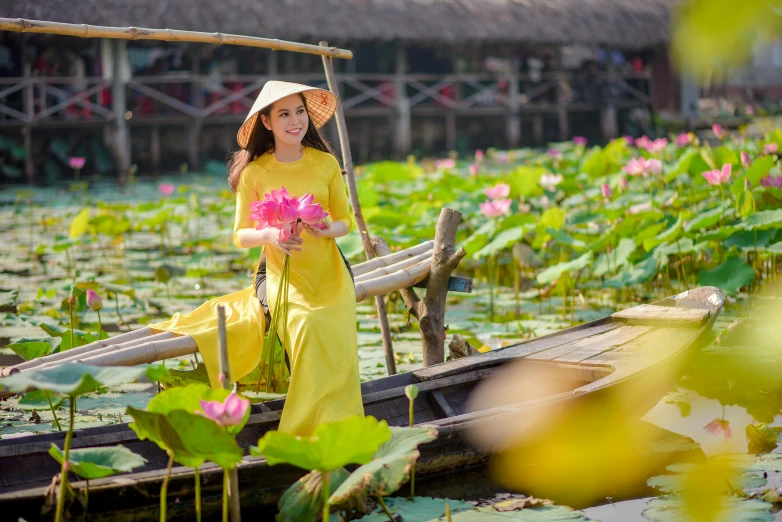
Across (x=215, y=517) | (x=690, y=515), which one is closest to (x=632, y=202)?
(x=690, y=515)

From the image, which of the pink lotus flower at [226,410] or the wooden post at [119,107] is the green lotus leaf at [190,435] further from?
the wooden post at [119,107]

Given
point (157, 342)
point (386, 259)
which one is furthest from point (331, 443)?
point (386, 259)

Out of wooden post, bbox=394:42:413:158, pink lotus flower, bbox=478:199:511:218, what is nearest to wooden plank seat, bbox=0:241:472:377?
pink lotus flower, bbox=478:199:511:218

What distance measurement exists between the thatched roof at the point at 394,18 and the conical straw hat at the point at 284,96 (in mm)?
9304

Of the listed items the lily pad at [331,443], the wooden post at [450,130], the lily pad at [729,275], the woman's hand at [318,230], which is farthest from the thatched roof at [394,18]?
the lily pad at [331,443]

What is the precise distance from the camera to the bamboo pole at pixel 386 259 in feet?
10.5

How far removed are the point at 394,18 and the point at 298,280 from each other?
1200 cm

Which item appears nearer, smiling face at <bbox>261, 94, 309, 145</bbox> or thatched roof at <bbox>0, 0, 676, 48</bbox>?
smiling face at <bbox>261, 94, 309, 145</bbox>

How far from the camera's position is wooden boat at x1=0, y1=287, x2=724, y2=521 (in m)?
1.93

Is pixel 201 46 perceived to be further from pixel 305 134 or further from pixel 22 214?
pixel 305 134

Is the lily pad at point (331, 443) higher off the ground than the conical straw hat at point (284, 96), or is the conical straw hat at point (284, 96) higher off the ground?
the conical straw hat at point (284, 96)

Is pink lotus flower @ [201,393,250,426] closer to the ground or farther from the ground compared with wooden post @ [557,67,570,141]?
closer to the ground

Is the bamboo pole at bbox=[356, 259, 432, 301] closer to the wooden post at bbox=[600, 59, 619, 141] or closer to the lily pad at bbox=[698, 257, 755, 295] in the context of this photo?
the lily pad at bbox=[698, 257, 755, 295]

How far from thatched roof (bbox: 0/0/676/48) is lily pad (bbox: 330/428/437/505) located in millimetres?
10504
